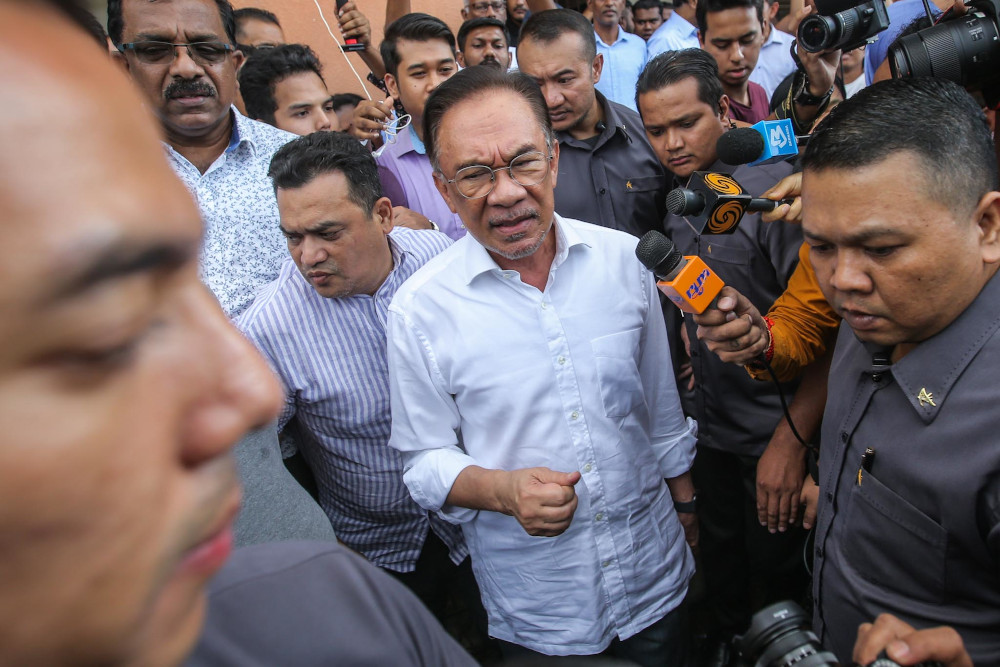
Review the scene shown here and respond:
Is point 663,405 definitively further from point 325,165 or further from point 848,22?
point 325,165

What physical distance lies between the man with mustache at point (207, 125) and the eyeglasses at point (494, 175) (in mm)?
1209

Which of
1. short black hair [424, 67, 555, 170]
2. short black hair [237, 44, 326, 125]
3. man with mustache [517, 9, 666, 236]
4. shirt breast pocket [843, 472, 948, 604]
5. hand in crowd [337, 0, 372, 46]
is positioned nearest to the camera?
shirt breast pocket [843, 472, 948, 604]

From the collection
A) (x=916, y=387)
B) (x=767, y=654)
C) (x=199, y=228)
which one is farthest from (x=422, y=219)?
(x=199, y=228)

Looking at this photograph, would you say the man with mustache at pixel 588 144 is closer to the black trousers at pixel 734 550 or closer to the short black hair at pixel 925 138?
the black trousers at pixel 734 550

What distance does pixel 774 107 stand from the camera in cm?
356

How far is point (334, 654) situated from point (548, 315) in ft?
4.85

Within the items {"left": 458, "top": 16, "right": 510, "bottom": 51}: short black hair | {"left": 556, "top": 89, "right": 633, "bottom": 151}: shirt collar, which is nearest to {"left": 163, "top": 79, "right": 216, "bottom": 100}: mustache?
{"left": 556, "top": 89, "right": 633, "bottom": 151}: shirt collar

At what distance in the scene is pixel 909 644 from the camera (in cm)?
125

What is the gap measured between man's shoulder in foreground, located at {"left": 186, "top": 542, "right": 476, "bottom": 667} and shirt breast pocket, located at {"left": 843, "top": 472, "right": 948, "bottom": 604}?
1134 mm

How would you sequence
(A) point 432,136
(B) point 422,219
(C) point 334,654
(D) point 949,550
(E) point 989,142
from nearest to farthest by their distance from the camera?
(C) point 334,654 → (D) point 949,550 → (E) point 989,142 → (A) point 432,136 → (B) point 422,219

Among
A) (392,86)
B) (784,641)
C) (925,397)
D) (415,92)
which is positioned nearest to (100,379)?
(784,641)

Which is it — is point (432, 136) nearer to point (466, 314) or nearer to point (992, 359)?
point (466, 314)

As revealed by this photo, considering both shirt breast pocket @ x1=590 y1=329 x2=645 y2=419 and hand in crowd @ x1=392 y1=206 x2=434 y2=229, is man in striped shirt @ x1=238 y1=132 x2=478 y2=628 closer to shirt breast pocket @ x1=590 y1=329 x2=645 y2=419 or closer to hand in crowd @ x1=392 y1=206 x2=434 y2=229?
hand in crowd @ x1=392 y1=206 x2=434 y2=229

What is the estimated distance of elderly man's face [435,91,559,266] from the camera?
2.21 meters
